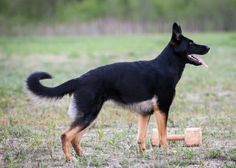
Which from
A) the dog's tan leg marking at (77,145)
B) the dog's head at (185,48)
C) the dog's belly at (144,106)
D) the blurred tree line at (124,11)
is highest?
the blurred tree line at (124,11)

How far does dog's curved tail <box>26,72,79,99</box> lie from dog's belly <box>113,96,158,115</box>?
0.69 metres

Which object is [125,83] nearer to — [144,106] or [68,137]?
[144,106]

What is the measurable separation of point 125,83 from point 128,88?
0.09 metres

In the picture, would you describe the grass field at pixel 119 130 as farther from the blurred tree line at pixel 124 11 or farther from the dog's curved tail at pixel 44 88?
the blurred tree line at pixel 124 11

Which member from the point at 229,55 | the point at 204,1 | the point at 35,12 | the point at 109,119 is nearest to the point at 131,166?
the point at 109,119

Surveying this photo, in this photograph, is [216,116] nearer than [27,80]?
No

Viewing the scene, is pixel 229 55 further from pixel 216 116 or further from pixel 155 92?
pixel 155 92

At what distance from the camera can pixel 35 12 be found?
298ft

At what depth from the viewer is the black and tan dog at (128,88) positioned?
8.34m

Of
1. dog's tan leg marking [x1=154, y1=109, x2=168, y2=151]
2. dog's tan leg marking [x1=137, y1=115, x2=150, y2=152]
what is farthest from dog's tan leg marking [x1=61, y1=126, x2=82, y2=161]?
dog's tan leg marking [x1=154, y1=109, x2=168, y2=151]

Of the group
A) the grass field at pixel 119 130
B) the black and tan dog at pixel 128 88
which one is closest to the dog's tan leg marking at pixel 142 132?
the black and tan dog at pixel 128 88

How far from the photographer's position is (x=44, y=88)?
850 cm

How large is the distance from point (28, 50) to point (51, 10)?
5754 centimetres

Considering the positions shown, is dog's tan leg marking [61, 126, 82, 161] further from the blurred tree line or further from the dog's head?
the blurred tree line
